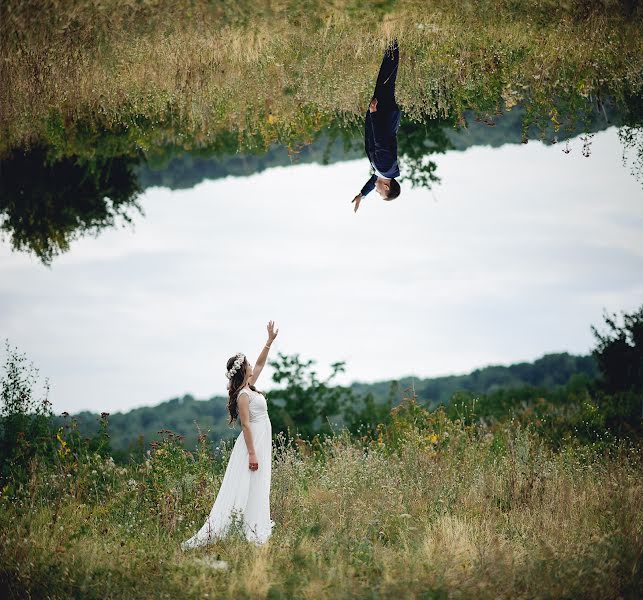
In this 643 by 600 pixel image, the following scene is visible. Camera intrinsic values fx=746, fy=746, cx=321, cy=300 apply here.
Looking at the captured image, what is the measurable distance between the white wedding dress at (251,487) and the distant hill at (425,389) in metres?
6.77

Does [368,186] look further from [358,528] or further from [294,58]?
[358,528]

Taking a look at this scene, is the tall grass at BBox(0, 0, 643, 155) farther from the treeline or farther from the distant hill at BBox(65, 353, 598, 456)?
the distant hill at BBox(65, 353, 598, 456)

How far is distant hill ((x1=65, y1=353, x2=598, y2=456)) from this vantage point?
549 inches

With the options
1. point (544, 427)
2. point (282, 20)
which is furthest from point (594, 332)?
point (282, 20)

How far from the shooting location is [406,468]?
7.67m

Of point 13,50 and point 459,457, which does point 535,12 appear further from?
point 13,50

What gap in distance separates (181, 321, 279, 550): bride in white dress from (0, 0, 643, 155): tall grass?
10.5 ft

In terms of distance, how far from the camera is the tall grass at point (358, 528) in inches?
201

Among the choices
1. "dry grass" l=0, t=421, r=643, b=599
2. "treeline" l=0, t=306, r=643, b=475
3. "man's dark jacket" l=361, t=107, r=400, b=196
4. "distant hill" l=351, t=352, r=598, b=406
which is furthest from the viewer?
"distant hill" l=351, t=352, r=598, b=406

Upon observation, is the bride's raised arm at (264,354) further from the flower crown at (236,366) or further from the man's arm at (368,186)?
the man's arm at (368,186)

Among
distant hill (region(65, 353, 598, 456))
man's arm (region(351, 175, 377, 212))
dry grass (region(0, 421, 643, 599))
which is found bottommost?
dry grass (region(0, 421, 643, 599))

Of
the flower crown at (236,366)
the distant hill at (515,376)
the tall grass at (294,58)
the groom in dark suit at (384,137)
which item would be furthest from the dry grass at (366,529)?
the distant hill at (515,376)

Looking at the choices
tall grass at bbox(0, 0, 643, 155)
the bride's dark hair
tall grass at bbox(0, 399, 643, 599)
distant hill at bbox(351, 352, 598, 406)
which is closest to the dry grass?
tall grass at bbox(0, 399, 643, 599)

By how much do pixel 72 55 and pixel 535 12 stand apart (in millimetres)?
4826
